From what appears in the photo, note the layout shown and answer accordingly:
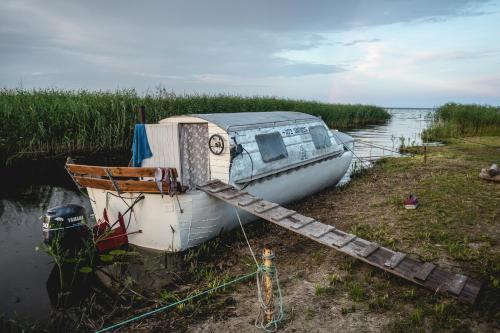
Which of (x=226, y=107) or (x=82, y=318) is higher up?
(x=226, y=107)

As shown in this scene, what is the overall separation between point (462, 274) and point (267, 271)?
11.9 ft

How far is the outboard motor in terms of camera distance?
268 inches

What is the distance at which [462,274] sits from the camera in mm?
5922

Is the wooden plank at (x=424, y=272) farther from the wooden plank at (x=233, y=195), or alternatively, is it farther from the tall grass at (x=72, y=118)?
the tall grass at (x=72, y=118)

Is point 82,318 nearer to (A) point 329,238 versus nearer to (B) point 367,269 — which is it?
(A) point 329,238

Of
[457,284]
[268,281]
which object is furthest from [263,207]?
[457,284]

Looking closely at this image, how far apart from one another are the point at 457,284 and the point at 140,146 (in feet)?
25.1

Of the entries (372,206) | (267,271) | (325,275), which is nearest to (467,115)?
(372,206)

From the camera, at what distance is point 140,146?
31.0 feet

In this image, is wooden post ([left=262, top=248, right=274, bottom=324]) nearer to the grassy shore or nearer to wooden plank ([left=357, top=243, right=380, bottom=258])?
the grassy shore

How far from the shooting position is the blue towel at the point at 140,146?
938cm

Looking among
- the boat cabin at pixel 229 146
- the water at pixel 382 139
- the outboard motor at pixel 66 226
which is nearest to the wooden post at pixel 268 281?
the boat cabin at pixel 229 146

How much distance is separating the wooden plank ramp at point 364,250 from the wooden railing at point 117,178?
3.39ft

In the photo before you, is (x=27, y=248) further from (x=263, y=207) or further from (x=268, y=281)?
(x=268, y=281)
